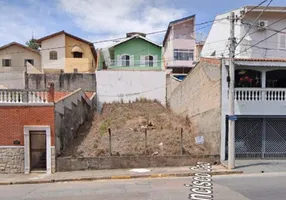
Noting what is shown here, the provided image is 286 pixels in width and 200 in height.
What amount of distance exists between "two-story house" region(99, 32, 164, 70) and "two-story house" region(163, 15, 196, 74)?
75.2 inches

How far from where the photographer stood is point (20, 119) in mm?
14492

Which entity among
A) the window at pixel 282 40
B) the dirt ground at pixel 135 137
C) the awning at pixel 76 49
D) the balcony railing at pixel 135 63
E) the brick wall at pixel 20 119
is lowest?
the dirt ground at pixel 135 137

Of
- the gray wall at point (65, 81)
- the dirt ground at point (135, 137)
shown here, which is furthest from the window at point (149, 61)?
the dirt ground at point (135, 137)

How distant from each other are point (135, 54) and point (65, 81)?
11.4 m

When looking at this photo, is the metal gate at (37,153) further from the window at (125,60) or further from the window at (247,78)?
the window at (125,60)

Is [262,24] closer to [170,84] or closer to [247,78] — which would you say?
[170,84]

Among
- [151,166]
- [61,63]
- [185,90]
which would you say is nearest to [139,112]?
[185,90]

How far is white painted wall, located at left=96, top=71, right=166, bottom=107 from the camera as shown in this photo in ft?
105

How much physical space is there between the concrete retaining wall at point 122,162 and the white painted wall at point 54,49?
29062mm

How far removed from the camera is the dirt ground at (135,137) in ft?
50.8

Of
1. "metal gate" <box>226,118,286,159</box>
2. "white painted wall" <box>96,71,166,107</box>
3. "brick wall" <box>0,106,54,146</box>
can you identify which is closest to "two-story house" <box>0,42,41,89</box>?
"white painted wall" <box>96,71,166,107</box>

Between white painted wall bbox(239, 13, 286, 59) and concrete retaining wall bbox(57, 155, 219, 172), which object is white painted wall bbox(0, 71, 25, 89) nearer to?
concrete retaining wall bbox(57, 155, 219, 172)

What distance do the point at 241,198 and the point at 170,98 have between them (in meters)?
22.2

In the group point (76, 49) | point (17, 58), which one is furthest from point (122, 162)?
point (17, 58)
